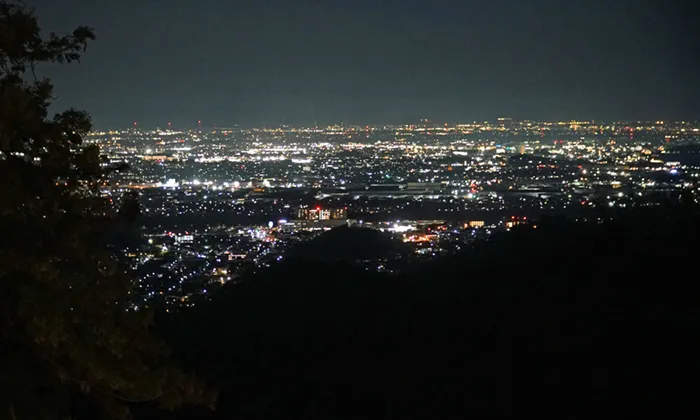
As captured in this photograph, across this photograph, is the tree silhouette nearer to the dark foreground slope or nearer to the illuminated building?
the dark foreground slope

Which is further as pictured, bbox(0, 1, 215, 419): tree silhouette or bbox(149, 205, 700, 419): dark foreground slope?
bbox(149, 205, 700, 419): dark foreground slope

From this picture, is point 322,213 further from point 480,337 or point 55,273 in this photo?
point 55,273

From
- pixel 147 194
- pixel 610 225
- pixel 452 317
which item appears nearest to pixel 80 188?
pixel 452 317

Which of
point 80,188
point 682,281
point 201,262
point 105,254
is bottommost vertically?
point 201,262

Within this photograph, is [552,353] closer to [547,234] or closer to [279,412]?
[279,412]

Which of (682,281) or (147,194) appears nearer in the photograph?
(682,281)

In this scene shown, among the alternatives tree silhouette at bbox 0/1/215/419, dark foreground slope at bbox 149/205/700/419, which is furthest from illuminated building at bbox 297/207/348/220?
tree silhouette at bbox 0/1/215/419

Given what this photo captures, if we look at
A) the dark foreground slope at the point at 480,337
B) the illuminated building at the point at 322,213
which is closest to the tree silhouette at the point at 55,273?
the dark foreground slope at the point at 480,337
